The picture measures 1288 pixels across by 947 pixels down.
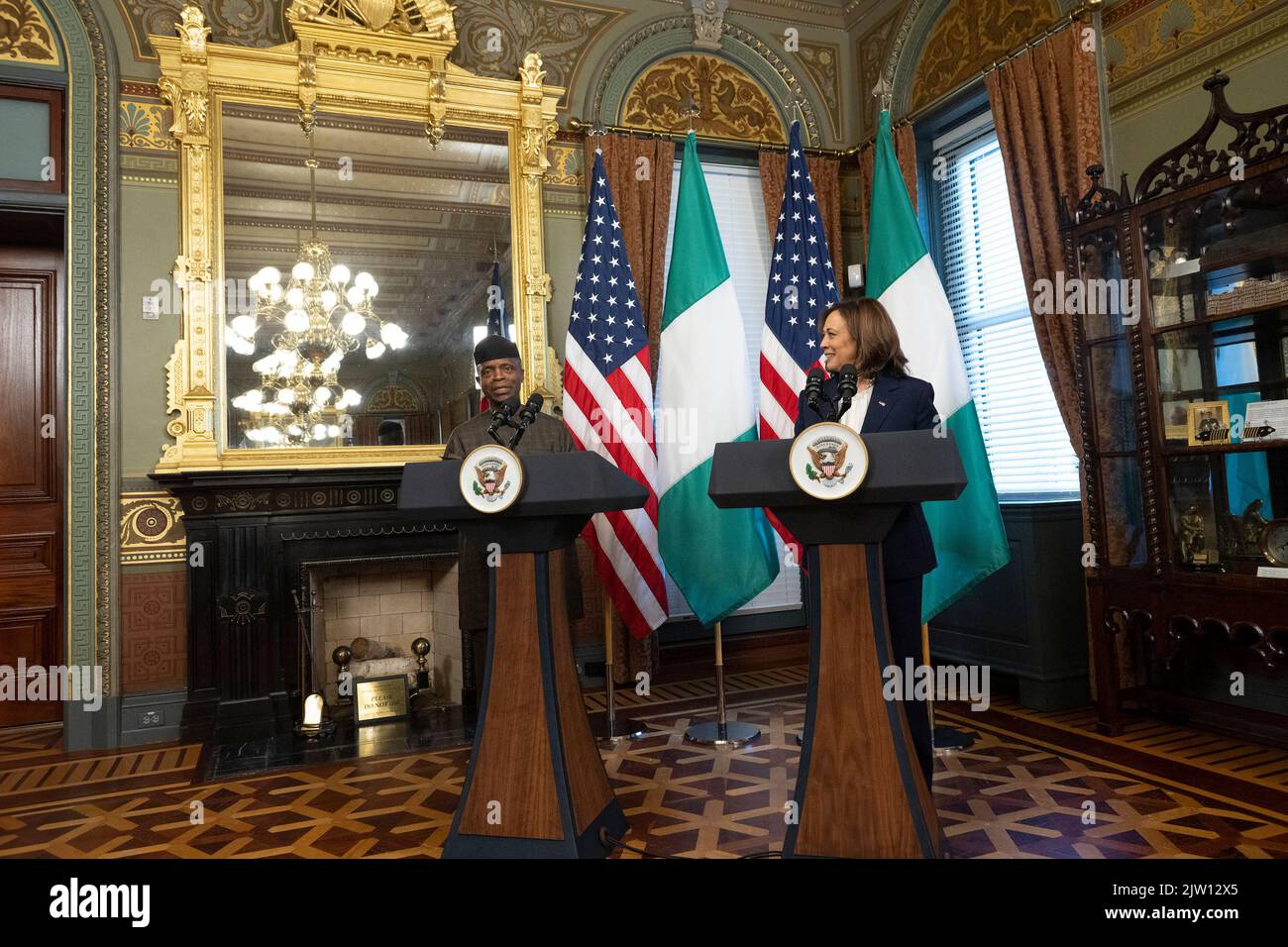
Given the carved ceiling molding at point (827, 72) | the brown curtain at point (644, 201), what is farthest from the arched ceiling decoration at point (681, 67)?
the brown curtain at point (644, 201)

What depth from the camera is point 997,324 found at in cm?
495

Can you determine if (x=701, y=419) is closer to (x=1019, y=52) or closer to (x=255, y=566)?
(x=255, y=566)

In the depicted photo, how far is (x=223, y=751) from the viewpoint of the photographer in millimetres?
3873

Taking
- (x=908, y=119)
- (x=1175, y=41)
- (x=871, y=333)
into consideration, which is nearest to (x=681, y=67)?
(x=908, y=119)

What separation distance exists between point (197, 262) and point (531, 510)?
119 inches

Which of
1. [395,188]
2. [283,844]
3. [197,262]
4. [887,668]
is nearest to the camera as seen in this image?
[887,668]

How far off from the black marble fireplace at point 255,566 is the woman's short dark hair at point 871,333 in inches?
106

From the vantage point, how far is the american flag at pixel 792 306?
397 cm

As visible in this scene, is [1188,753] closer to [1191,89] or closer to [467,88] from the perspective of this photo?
[1191,89]

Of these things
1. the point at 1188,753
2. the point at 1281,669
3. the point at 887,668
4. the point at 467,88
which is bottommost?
the point at 1188,753

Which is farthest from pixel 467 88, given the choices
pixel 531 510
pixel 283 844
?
pixel 283 844

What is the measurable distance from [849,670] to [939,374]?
187 centimetres

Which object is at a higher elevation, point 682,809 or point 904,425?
point 904,425

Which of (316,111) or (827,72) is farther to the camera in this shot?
(827,72)
